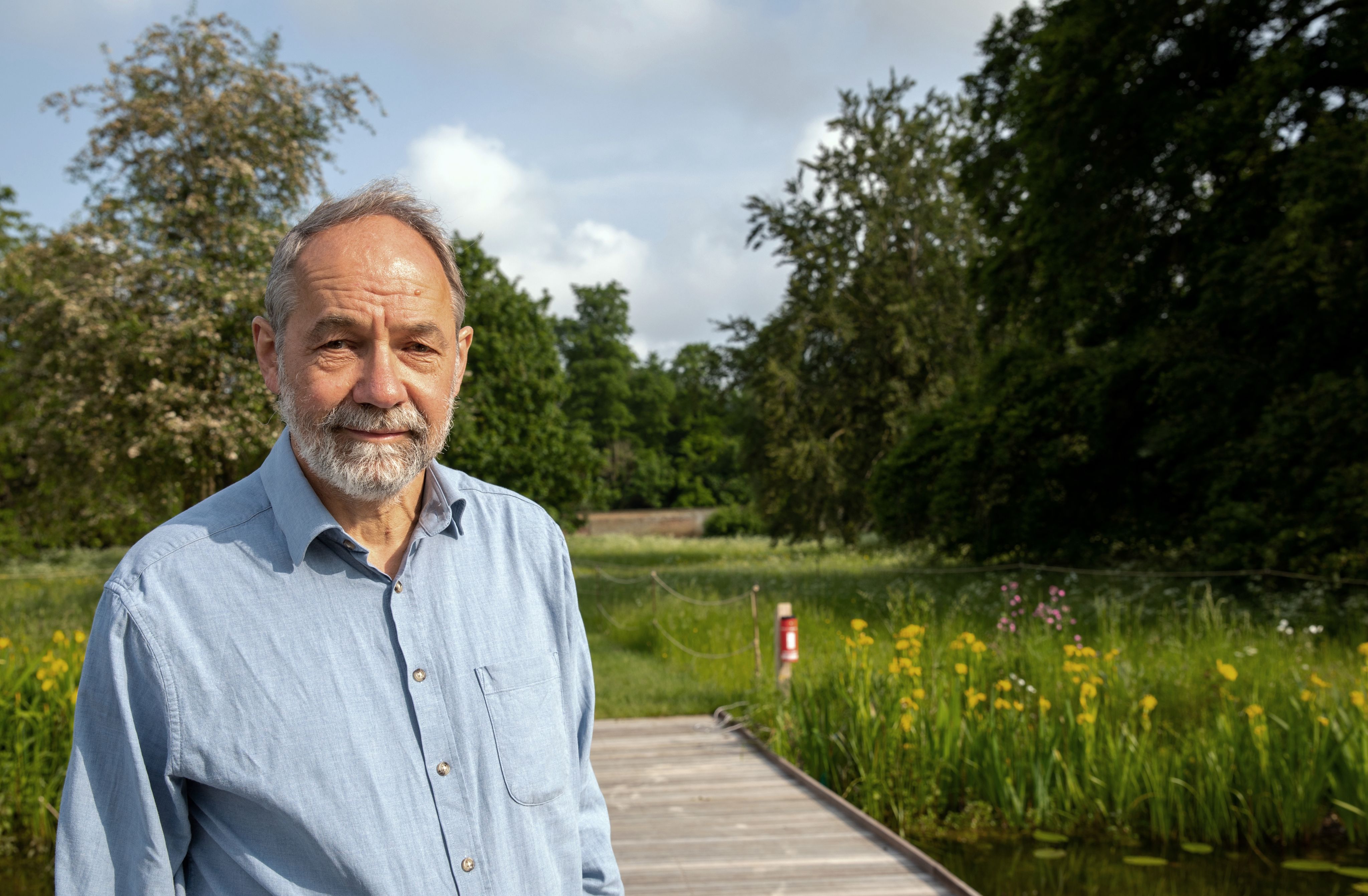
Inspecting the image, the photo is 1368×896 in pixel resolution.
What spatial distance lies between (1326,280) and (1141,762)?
8.33 m

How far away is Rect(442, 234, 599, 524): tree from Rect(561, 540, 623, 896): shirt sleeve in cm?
1823

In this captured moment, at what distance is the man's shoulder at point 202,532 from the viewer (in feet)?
4.94

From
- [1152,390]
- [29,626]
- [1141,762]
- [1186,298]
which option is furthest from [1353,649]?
[29,626]

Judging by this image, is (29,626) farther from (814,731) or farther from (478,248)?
(478,248)

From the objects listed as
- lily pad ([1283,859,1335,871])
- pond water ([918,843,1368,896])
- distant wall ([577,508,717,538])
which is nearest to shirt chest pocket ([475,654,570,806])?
pond water ([918,843,1368,896])

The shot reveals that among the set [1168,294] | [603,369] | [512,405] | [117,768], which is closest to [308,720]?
[117,768]

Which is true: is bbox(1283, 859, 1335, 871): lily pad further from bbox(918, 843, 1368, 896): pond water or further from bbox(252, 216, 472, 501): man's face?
bbox(252, 216, 472, 501): man's face

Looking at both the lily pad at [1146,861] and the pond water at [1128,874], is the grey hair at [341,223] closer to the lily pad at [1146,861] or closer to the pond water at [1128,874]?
the pond water at [1128,874]

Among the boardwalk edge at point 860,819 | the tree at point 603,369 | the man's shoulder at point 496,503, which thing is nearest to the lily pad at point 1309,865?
the boardwalk edge at point 860,819

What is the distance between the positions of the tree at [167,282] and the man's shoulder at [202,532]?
12165mm

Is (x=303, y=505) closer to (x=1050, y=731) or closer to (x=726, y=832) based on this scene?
(x=726, y=832)

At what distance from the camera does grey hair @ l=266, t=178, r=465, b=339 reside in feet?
5.65

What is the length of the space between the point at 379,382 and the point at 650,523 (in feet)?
159

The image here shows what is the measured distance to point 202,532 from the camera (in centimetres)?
159
